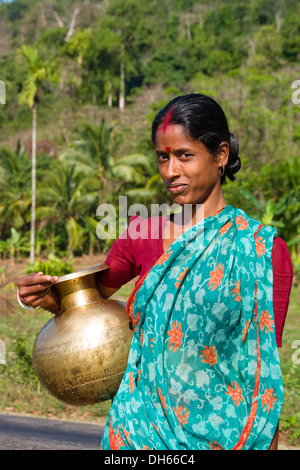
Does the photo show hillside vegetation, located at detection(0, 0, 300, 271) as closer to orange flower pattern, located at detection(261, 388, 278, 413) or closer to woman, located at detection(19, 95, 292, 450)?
woman, located at detection(19, 95, 292, 450)

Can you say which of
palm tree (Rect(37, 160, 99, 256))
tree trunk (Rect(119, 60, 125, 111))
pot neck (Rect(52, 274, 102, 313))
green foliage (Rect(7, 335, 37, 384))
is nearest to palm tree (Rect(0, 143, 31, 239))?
palm tree (Rect(37, 160, 99, 256))

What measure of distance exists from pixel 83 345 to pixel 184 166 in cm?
68

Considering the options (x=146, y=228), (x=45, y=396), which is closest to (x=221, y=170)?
(x=146, y=228)

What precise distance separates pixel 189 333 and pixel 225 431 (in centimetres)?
25

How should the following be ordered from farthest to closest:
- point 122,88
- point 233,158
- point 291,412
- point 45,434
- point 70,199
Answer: point 122,88
point 70,199
point 291,412
point 45,434
point 233,158

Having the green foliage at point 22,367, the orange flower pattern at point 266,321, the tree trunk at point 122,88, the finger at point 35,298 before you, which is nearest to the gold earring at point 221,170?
the orange flower pattern at point 266,321

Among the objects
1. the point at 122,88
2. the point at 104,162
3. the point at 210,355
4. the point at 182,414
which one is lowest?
the point at 104,162

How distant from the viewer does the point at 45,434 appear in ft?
18.8

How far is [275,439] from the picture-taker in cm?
160

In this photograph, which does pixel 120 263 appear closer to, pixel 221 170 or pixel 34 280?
pixel 34 280

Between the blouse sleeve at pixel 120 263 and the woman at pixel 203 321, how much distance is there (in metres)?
0.19

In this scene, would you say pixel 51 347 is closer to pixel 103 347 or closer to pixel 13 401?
pixel 103 347

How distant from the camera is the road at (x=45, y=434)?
17.3ft

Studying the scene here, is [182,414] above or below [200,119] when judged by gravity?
below
